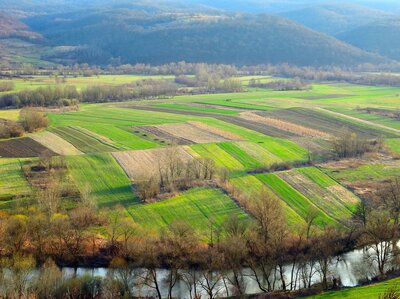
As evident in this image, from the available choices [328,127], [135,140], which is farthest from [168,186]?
[328,127]

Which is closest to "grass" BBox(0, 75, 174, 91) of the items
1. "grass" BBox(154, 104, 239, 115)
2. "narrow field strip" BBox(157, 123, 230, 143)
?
"grass" BBox(154, 104, 239, 115)

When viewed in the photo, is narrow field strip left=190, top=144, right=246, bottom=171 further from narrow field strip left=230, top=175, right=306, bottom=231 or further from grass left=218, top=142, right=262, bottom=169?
narrow field strip left=230, top=175, right=306, bottom=231

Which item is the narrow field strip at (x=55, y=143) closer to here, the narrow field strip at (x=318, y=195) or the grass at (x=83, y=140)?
the grass at (x=83, y=140)

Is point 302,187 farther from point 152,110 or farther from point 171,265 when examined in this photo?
point 152,110

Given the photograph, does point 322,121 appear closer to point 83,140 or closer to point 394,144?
point 394,144

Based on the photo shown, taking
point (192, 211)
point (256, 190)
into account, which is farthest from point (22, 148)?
point (256, 190)

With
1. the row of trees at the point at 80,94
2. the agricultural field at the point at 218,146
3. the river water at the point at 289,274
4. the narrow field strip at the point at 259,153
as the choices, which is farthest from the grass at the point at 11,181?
the row of trees at the point at 80,94
